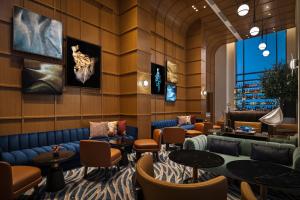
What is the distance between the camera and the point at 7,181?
6.66 feet

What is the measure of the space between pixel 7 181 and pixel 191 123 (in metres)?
7.19

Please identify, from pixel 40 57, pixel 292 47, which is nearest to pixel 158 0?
pixel 40 57

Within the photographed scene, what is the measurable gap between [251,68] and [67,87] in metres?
12.6

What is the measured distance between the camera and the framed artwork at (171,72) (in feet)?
25.5

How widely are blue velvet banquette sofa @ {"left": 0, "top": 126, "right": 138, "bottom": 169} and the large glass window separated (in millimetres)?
10686

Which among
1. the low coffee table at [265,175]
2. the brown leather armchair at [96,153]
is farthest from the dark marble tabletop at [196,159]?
the brown leather armchair at [96,153]

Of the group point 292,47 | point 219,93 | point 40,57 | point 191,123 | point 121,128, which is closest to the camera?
point 40,57

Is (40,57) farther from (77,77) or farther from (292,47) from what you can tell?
(292,47)

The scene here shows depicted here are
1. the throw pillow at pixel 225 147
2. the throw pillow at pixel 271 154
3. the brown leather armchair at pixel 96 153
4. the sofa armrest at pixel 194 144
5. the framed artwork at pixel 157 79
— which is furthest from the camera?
the framed artwork at pixel 157 79

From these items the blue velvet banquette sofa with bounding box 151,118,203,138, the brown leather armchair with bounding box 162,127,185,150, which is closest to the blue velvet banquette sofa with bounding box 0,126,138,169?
the brown leather armchair with bounding box 162,127,185,150

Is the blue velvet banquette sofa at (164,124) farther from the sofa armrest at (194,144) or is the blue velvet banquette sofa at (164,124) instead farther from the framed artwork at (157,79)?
the sofa armrest at (194,144)

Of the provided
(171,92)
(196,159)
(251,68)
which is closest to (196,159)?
(196,159)

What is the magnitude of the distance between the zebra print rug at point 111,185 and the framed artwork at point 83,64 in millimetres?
2371

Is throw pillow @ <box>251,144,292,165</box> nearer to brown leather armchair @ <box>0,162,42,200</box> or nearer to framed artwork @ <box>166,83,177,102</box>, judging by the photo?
brown leather armchair @ <box>0,162,42,200</box>
